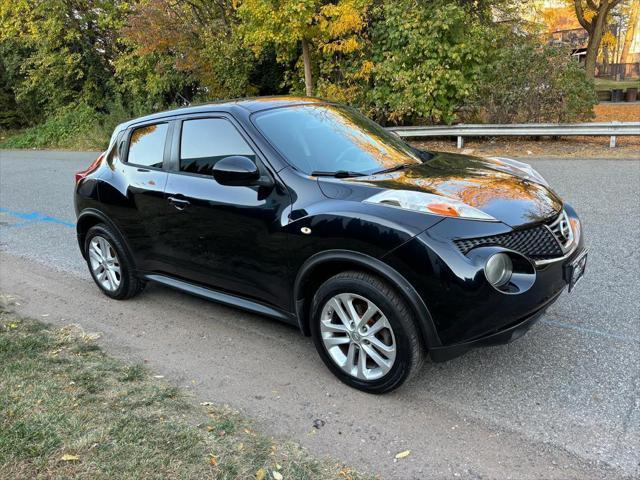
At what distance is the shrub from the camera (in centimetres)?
1238

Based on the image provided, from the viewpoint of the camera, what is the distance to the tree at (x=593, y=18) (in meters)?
25.1

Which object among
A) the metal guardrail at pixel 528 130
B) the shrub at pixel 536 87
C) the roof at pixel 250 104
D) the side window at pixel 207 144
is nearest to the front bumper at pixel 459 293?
the side window at pixel 207 144

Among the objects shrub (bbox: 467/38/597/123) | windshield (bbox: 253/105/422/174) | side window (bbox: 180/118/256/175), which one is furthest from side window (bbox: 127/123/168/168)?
shrub (bbox: 467/38/597/123)

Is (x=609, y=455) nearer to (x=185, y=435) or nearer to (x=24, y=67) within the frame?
(x=185, y=435)

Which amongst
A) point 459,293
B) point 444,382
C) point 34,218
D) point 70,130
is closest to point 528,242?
point 459,293

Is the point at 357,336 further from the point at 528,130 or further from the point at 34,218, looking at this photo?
the point at 528,130

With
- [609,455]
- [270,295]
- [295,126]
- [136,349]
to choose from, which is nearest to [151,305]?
[136,349]

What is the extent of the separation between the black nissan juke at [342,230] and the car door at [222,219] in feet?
0.04

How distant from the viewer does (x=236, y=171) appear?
351 centimetres

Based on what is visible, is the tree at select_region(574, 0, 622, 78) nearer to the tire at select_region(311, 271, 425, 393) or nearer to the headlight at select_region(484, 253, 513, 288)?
the headlight at select_region(484, 253, 513, 288)

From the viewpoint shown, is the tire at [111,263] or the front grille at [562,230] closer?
the front grille at [562,230]

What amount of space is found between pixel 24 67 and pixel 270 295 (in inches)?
1067

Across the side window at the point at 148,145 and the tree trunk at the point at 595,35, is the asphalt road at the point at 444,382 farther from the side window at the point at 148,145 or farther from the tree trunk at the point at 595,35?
the tree trunk at the point at 595,35

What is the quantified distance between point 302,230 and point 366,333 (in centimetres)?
74
